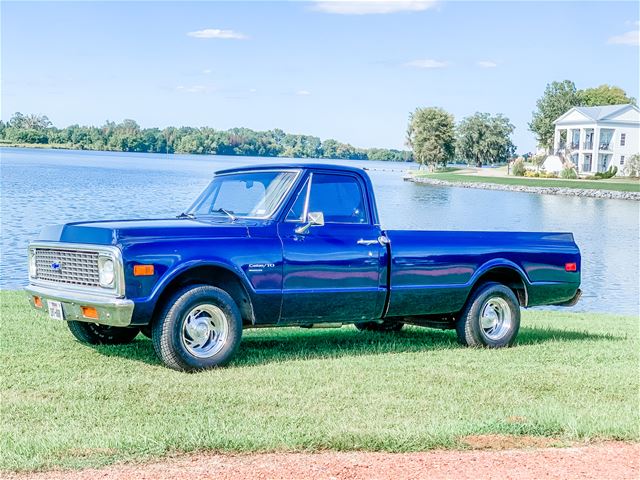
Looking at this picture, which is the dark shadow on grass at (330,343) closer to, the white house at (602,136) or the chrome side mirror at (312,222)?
the chrome side mirror at (312,222)

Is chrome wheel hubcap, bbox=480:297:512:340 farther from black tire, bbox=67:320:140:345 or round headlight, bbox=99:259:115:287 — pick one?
round headlight, bbox=99:259:115:287

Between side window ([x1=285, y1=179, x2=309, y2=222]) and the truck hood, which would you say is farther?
side window ([x1=285, y1=179, x2=309, y2=222])

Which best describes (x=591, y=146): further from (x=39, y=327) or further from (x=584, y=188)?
(x=39, y=327)

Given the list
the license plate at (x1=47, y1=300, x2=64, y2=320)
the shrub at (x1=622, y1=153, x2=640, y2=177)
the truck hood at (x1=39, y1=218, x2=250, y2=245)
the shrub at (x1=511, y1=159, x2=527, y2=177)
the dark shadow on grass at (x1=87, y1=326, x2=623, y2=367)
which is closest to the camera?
the truck hood at (x1=39, y1=218, x2=250, y2=245)

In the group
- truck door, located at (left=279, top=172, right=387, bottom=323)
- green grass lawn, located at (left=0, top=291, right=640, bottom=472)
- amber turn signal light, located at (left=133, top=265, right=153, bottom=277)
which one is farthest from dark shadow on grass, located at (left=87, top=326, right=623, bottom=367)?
amber turn signal light, located at (left=133, top=265, right=153, bottom=277)

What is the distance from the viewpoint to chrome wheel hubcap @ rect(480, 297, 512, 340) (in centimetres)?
1091

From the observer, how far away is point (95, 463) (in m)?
5.89

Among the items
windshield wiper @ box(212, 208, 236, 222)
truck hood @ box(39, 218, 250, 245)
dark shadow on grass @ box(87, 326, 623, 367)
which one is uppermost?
windshield wiper @ box(212, 208, 236, 222)

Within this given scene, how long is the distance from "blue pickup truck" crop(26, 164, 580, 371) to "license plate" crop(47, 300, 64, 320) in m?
0.02

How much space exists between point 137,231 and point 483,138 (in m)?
165

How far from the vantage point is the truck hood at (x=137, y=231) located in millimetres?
8508

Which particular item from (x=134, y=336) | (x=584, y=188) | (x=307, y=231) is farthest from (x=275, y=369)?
(x=584, y=188)

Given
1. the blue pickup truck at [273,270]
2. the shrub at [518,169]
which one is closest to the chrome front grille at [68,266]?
the blue pickup truck at [273,270]

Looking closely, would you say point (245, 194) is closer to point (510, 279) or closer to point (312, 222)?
point (312, 222)
